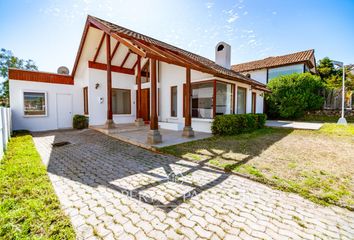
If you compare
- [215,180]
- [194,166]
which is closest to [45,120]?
[194,166]

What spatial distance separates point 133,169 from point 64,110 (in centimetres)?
999

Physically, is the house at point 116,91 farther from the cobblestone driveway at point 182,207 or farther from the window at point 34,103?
the cobblestone driveway at point 182,207

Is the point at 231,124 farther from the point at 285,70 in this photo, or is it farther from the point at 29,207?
the point at 285,70

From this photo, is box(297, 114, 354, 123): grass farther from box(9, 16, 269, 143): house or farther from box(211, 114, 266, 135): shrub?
box(211, 114, 266, 135): shrub

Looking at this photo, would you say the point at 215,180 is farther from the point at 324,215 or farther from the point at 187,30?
the point at 187,30

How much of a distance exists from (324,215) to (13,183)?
5.43 m

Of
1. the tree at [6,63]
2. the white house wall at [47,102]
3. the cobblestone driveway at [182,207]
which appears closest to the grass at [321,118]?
the cobblestone driveway at [182,207]

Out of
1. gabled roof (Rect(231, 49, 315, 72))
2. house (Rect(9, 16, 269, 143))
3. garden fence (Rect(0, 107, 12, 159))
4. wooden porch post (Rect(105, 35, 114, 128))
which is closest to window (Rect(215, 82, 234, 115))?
house (Rect(9, 16, 269, 143))

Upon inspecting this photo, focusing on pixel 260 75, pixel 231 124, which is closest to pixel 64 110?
pixel 231 124

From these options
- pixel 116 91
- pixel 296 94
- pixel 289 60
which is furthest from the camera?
pixel 289 60

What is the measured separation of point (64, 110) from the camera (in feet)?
37.2

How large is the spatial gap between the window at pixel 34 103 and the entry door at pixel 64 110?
2.51 ft

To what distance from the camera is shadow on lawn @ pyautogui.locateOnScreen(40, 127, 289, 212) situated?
3.12 m

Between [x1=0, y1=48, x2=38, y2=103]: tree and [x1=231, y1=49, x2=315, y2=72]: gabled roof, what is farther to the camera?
[x1=0, y1=48, x2=38, y2=103]: tree
